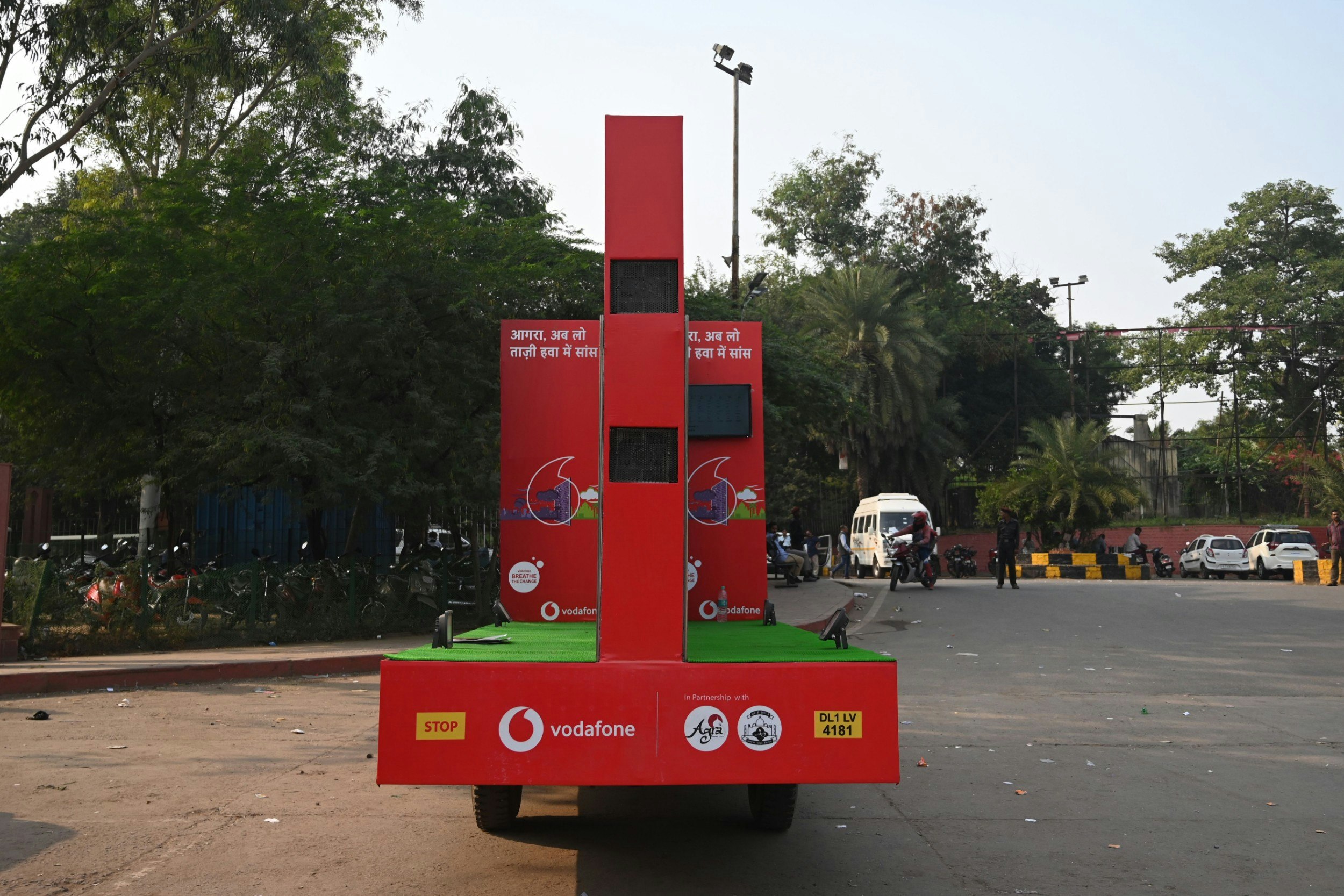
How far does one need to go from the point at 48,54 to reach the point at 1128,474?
39712 mm

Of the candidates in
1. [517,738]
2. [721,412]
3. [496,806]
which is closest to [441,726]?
[517,738]

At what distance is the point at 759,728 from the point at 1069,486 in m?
40.4

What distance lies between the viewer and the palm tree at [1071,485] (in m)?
42.2

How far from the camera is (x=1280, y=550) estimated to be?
34344 mm

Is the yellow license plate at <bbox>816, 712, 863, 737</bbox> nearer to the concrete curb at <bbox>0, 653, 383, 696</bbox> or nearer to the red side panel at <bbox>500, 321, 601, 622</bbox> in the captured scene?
the red side panel at <bbox>500, 321, 601, 622</bbox>

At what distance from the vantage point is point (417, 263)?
51.5ft

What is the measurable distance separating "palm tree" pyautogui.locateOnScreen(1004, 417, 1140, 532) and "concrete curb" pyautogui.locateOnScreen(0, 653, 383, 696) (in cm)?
3454

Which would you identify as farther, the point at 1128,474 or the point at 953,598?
the point at 1128,474

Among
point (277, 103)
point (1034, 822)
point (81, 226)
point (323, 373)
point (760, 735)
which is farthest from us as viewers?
point (277, 103)

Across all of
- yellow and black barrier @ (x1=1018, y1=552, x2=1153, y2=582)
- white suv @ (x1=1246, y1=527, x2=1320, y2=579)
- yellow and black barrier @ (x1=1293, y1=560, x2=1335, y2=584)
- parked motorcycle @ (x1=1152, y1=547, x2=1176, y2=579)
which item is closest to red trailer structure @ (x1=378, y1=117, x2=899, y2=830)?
yellow and black barrier @ (x1=1293, y1=560, x2=1335, y2=584)

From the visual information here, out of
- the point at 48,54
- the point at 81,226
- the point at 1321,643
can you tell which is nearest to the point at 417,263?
the point at 81,226

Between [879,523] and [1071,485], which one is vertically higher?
[1071,485]

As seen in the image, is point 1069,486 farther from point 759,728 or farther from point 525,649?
point 759,728

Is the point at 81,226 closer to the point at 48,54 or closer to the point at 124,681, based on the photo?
the point at 48,54
